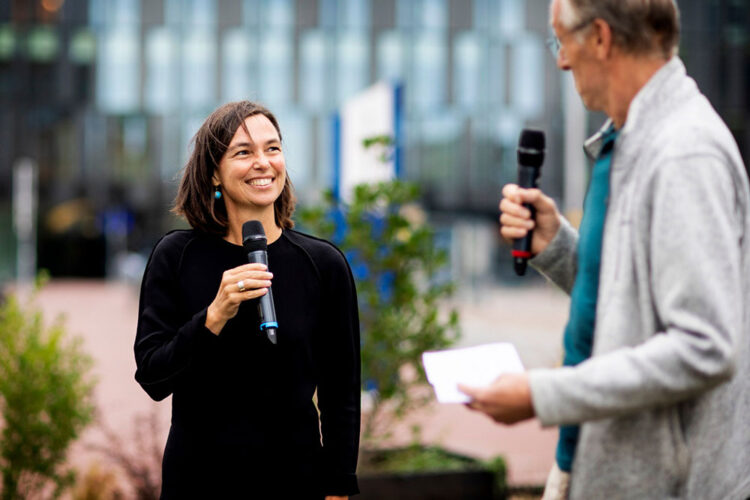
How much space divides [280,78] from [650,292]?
A: 47.7 meters

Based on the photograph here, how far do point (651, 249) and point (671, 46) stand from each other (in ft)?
1.41

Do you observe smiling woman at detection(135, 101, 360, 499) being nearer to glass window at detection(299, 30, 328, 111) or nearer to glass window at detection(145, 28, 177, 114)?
glass window at detection(299, 30, 328, 111)

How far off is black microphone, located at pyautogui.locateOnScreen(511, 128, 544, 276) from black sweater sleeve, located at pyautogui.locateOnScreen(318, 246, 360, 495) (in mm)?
760

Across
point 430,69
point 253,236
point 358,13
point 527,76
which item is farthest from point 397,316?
point 358,13

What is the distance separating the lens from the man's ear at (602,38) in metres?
1.78

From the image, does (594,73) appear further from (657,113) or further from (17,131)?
(17,131)

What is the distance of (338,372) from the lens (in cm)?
274

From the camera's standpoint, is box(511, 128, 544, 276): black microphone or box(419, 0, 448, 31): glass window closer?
box(511, 128, 544, 276): black microphone

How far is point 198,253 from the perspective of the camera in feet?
8.68

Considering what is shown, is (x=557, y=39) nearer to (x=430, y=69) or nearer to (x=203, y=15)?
(x=430, y=69)

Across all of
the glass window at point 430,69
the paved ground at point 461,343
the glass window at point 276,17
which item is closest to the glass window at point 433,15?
the glass window at point 430,69

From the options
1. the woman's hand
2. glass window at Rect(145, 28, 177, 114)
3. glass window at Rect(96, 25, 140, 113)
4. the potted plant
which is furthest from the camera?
glass window at Rect(96, 25, 140, 113)

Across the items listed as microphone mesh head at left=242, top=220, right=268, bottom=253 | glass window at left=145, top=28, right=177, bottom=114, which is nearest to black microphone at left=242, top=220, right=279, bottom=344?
microphone mesh head at left=242, top=220, right=268, bottom=253

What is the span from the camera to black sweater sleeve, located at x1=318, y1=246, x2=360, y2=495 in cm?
271
